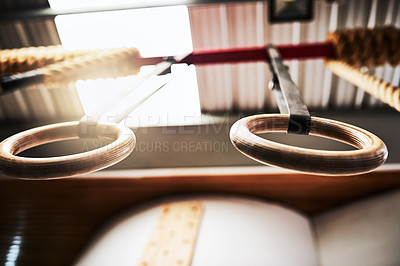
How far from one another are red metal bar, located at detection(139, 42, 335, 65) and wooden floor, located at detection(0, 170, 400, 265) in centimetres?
122

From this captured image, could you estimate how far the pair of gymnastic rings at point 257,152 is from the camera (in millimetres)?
303

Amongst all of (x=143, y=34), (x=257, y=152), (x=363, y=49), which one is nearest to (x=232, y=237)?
(x=363, y=49)

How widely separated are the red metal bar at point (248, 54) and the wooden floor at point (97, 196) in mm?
1219

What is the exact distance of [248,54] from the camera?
931mm

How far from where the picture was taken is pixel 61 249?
233 cm

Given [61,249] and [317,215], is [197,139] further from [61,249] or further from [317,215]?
[61,249]

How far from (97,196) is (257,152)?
216 cm

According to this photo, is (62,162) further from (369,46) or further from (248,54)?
(369,46)

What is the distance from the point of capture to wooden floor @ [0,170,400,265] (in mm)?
1962

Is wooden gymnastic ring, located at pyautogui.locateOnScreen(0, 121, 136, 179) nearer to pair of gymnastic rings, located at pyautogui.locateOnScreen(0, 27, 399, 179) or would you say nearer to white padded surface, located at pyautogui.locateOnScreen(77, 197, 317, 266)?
pair of gymnastic rings, located at pyautogui.locateOnScreen(0, 27, 399, 179)

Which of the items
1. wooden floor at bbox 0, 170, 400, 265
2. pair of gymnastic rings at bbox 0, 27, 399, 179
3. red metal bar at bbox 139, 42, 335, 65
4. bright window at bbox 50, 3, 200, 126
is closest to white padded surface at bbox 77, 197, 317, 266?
wooden floor at bbox 0, 170, 400, 265

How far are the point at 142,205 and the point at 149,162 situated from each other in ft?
1.61

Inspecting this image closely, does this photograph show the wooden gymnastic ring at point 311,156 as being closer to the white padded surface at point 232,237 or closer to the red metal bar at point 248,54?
the red metal bar at point 248,54

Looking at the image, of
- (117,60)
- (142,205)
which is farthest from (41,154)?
(117,60)
